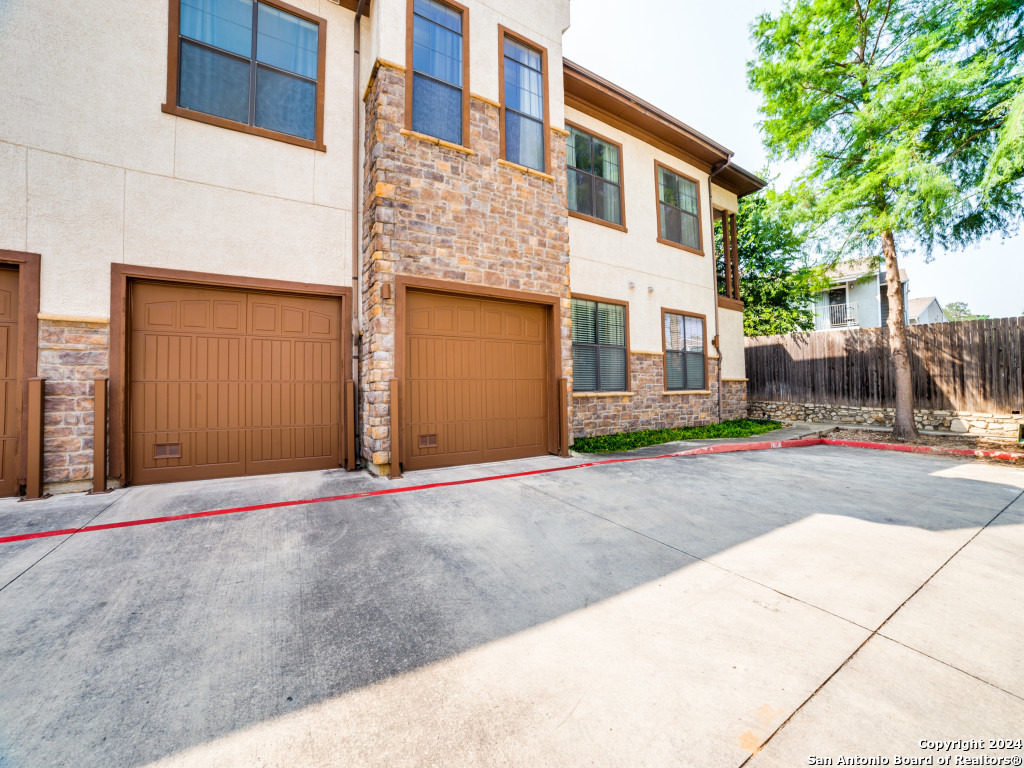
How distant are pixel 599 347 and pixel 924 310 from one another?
38.5 m

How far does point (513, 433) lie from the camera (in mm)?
7098

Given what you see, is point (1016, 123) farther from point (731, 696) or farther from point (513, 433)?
point (731, 696)

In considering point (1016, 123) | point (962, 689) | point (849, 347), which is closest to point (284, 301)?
point (962, 689)

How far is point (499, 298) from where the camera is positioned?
6867 millimetres

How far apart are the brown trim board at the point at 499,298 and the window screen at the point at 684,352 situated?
4.37 meters

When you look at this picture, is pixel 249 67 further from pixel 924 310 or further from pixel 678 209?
pixel 924 310

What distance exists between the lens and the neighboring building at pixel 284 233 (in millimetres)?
4727

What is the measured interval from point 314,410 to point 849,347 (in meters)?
13.8

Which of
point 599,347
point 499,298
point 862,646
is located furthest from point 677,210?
point 862,646

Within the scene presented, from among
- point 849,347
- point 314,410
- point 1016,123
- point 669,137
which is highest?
point 669,137

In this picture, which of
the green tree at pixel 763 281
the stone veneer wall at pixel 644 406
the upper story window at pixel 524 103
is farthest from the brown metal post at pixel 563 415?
the green tree at pixel 763 281

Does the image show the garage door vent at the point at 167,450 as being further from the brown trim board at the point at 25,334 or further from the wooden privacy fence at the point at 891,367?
the wooden privacy fence at the point at 891,367

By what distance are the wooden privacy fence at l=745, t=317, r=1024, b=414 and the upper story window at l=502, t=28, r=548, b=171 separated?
1039cm

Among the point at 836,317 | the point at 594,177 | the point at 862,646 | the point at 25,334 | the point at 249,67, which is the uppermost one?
the point at 594,177
